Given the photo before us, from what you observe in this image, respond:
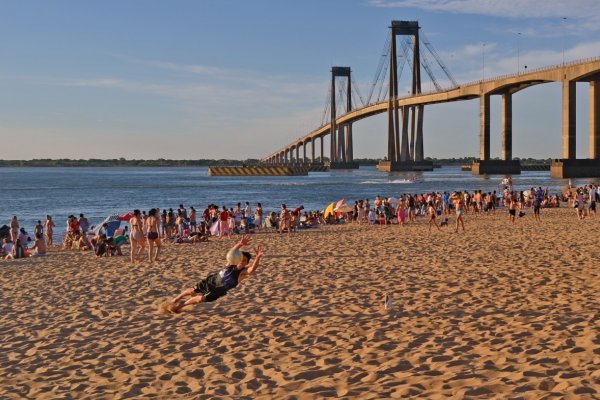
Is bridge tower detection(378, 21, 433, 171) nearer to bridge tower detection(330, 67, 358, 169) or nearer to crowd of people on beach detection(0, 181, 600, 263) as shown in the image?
bridge tower detection(330, 67, 358, 169)

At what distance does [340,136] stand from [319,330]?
11743 cm

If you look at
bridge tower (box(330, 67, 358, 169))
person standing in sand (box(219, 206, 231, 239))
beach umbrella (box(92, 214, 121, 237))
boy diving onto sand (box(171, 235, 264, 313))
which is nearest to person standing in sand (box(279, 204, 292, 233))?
person standing in sand (box(219, 206, 231, 239))

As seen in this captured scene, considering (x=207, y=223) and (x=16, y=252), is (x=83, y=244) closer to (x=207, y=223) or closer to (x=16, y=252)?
(x=16, y=252)

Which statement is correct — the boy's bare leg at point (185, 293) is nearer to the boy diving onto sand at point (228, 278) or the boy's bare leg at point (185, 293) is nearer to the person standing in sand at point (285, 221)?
the boy diving onto sand at point (228, 278)

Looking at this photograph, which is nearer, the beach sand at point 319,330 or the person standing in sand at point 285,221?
the beach sand at point 319,330

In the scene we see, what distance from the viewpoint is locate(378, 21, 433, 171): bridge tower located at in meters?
96.5

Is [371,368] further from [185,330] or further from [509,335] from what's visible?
[185,330]

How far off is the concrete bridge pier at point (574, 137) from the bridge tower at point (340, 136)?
59.3 metres

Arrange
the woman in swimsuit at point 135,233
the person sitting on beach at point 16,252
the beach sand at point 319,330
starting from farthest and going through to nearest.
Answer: the person sitting on beach at point 16,252 < the woman in swimsuit at point 135,233 < the beach sand at point 319,330

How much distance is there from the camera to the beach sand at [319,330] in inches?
195

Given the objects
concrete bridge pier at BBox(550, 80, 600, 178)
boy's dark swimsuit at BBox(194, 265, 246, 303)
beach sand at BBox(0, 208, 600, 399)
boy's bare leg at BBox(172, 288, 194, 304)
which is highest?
concrete bridge pier at BBox(550, 80, 600, 178)

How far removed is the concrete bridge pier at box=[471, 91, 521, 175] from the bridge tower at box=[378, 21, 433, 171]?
15414 millimetres

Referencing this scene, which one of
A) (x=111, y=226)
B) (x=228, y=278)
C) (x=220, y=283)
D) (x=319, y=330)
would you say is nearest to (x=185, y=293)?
(x=220, y=283)

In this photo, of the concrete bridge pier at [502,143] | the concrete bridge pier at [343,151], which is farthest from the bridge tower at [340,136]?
the concrete bridge pier at [502,143]
